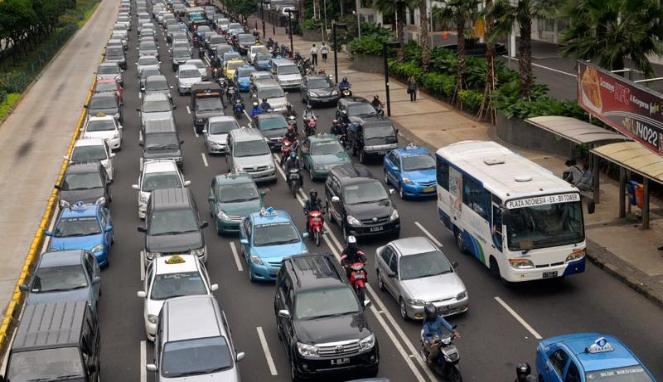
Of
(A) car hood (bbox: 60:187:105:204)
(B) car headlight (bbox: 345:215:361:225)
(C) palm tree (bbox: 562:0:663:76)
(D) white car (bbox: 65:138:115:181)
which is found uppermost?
(C) palm tree (bbox: 562:0:663:76)

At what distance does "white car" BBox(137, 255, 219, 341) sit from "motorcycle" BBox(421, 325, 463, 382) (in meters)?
5.75

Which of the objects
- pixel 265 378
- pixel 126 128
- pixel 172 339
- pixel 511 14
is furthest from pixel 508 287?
pixel 126 128

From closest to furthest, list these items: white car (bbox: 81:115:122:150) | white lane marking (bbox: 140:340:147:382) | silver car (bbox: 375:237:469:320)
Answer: white lane marking (bbox: 140:340:147:382) → silver car (bbox: 375:237:469:320) → white car (bbox: 81:115:122:150)

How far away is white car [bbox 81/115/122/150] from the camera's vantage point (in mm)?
42406

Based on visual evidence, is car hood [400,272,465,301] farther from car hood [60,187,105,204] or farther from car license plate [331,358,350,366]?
car hood [60,187,105,204]

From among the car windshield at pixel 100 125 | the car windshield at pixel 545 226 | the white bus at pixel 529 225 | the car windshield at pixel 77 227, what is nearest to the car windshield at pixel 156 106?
the car windshield at pixel 100 125

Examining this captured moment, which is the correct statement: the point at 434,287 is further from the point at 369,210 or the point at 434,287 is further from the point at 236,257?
the point at 236,257

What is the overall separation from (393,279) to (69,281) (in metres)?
7.40

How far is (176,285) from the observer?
22094 mm

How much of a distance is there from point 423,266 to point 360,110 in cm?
2142

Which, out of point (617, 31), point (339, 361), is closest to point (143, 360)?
point (339, 361)

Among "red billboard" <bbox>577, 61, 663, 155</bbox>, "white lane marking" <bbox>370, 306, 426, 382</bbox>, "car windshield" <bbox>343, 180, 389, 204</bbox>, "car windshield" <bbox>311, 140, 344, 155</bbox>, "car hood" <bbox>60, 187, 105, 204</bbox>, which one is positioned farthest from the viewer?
"car windshield" <bbox>311, 140, 344, 155</bbox>

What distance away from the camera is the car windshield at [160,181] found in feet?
105

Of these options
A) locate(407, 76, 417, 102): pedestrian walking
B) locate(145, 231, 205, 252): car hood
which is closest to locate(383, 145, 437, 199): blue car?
locate(145, 231, 205, 252): car hood
